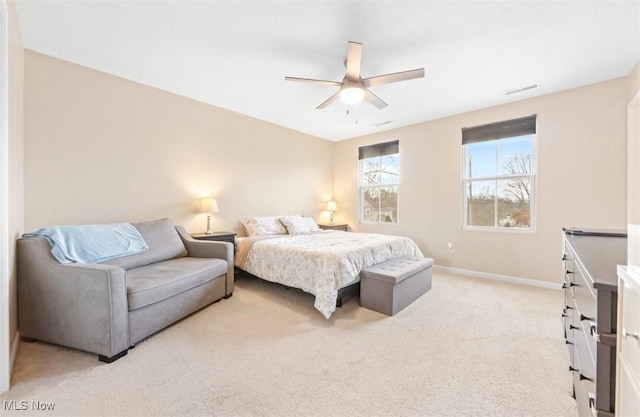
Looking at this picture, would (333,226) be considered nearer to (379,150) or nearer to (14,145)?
(379,150)

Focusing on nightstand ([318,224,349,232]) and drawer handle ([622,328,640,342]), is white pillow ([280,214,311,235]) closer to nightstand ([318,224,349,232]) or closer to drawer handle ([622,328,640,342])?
nightstand ([318,224,349,232])

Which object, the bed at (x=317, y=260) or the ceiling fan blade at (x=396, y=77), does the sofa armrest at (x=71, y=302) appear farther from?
the ceiling fan blade at (x=396, y=77)

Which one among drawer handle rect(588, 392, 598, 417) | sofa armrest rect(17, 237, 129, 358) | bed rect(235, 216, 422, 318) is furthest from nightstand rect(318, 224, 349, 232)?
drawer handle rect(588, 392, 598, 417)

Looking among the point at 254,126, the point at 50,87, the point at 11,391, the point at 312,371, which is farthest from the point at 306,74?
the point at 11,391

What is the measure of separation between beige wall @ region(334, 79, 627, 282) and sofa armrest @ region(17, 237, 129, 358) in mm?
4330

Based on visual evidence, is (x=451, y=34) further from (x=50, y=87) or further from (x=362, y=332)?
(x=50, y=87)

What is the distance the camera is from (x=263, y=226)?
14.1 feet

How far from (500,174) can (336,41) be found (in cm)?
318

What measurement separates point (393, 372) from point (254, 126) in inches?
163

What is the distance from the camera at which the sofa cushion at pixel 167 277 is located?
2.03 metres

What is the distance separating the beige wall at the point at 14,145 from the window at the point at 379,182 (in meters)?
4.87

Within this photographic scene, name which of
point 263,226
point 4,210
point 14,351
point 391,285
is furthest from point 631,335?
point 263,226

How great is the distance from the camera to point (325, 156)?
596 cm

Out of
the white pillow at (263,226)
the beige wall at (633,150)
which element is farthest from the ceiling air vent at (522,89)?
the white pillow at (263,226)
